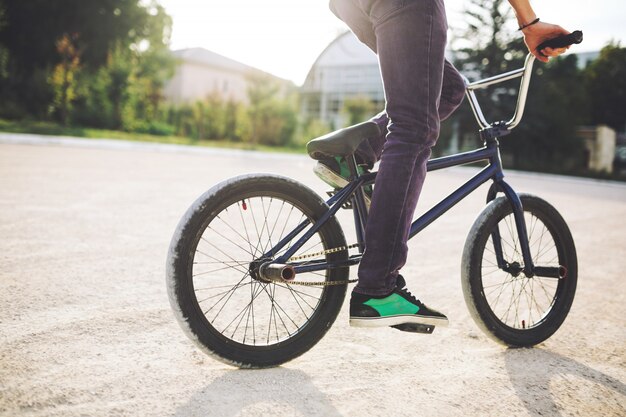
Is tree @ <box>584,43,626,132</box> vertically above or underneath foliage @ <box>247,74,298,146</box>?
above

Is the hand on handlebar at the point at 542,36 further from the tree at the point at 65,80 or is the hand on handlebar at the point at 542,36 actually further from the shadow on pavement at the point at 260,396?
the tree at the point at 65,80

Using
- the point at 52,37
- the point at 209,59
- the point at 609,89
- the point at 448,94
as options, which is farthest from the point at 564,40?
the point at 209,59

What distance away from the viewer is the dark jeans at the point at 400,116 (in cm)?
195

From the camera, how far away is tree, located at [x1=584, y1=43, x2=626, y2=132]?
150 ft

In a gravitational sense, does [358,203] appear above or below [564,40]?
below

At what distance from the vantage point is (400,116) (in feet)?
6.64

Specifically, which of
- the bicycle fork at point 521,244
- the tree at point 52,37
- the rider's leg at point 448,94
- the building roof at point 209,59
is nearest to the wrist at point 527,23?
the rider's leg at point 448,94

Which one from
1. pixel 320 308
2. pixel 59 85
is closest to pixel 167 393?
pixel 320 308

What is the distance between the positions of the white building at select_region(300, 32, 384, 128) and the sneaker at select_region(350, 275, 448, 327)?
4236 cm

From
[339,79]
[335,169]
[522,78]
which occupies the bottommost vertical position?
[335,169]

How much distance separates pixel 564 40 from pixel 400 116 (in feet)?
2.75

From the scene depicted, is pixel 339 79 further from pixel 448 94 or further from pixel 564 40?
pixel 564 40

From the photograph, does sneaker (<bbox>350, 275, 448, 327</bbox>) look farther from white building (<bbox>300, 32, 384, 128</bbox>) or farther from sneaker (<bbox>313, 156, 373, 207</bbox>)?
white building (<bbox>300, 32, 384, 128</bbox>)

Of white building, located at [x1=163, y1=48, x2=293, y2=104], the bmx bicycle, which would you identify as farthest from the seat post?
white building, located at [x1=163, y1=48, x2=293, y2=104]
